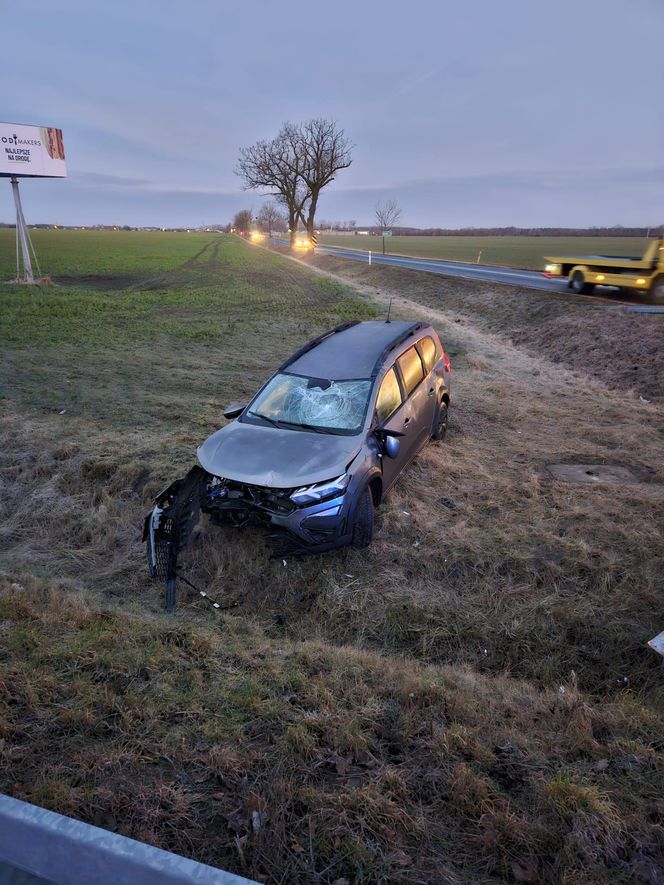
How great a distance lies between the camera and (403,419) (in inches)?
242

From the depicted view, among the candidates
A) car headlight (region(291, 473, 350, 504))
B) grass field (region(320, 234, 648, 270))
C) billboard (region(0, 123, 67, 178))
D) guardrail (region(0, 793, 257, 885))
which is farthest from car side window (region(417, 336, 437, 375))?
grass field (region(320, 234, 648, 270))

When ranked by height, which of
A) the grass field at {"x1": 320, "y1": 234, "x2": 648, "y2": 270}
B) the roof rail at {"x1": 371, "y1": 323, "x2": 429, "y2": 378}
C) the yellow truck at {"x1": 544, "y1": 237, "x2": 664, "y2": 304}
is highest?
the grass field at {"x1": 320, "y1": 234, "x2": 648, "y2": 270}

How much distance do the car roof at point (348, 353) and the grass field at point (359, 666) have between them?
150 centimetres

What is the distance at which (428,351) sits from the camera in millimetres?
7422

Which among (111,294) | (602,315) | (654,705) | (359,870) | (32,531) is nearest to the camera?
(359,870)

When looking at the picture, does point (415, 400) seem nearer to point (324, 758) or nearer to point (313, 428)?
point (313, 428)

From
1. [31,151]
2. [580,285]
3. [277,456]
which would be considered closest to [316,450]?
[277,456]

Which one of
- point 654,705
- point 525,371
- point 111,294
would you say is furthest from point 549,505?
point 111,294

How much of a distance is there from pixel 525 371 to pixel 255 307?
1170 centimetres

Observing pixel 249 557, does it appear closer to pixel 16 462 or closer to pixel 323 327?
pixel 16 462

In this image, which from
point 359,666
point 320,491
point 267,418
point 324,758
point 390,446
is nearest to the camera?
point 324,758

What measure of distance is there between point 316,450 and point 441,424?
3.41 meters

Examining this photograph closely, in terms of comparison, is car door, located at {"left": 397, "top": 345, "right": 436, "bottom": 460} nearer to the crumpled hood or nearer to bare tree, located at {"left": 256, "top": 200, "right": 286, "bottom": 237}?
the crumpled hood

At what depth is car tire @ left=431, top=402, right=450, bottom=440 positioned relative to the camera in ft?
25.1
